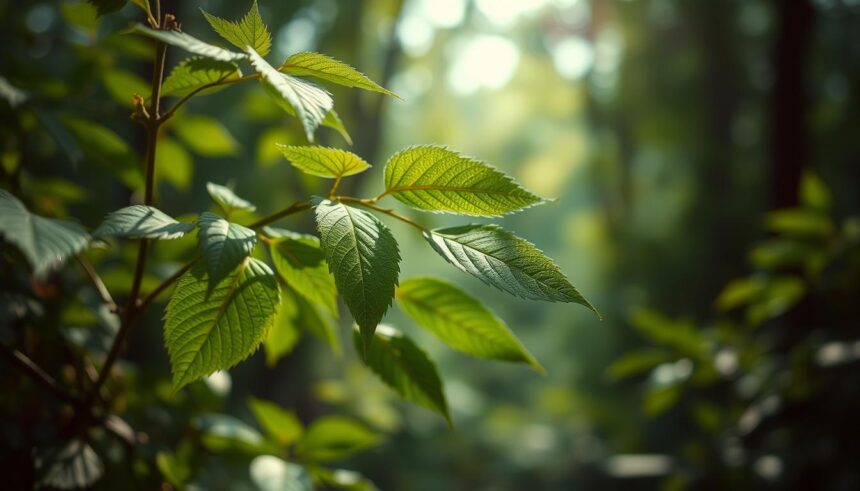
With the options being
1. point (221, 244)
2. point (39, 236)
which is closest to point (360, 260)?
point (221, 244)

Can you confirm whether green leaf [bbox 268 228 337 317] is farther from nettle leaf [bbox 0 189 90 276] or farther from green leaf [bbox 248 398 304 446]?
green leaf [bbox 248 398 304 446]

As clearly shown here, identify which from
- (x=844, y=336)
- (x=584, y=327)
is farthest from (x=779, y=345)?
(x=584, y=327)

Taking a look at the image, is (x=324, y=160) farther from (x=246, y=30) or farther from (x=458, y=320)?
(x=458, y=320)

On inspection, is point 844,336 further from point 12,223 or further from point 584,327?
point 584,327

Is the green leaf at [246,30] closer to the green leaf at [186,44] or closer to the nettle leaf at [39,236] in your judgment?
the green leaf at [186,44]

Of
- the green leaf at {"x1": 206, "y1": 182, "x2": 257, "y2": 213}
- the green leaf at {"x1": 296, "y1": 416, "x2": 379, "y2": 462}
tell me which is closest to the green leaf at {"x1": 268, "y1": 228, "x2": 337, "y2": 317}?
the green leaf at {"x1": 206, "y1": 182, "x2": 257, "y2": 213}

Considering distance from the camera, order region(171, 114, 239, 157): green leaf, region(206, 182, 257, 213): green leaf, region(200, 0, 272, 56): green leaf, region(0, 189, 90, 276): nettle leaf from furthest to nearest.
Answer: region(171, 114, 239, 157): green leaf, region(206, 182, 257, 213): green leaf, region(200, 0, 272, 56): green leaf, region(0, 189, 90, 276): nettle leaf

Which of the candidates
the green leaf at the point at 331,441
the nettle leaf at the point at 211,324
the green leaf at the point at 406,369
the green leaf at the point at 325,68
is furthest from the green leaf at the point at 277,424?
the green leaf at the point at 325,68
